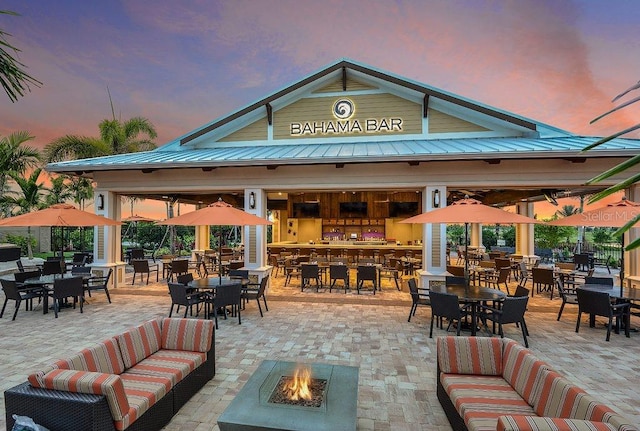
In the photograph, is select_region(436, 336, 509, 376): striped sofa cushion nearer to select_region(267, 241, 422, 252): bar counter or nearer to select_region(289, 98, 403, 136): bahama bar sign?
select_region(289, 98, 403, 136): bahama bar sign

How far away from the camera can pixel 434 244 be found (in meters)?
9.28

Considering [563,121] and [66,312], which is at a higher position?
[563,121]

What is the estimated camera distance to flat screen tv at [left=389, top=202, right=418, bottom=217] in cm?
1587

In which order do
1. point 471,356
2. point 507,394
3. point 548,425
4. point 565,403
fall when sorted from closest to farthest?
point 548,425 → point 565,403 → point 507,394 → point 471,356

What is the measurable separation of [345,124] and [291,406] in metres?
9.10

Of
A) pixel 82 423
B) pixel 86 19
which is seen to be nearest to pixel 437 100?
pixel 82 423

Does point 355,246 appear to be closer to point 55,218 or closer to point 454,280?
point 454,280

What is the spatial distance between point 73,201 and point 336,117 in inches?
751

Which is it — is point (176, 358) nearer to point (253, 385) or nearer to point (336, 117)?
point (253, 385)

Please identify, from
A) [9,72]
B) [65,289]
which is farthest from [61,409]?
[65,289]

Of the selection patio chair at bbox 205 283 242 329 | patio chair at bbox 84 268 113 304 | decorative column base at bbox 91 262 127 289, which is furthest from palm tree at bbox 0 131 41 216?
patio chair at bbox 205 283 242 329

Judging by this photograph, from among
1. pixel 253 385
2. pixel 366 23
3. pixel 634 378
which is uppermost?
pixel 366 23

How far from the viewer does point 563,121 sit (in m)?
16.0

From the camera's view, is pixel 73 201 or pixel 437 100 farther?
pixel 73 201
